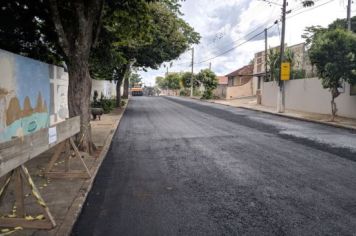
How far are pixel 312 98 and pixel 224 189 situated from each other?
22.2 meters

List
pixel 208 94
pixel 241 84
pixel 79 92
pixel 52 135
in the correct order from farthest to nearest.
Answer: pixel 241 84
pixel 208 94
pixel 79 92
pixel 52 135

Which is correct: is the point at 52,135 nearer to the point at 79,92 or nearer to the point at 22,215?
the point at 22,215

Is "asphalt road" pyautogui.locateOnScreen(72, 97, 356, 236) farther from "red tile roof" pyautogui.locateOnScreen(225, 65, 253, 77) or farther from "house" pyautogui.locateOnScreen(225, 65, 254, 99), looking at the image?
"red tile roof" pyautogui.locateOnScreen(225, 65, 253, 77)

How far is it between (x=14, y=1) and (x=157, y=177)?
6.28 meters

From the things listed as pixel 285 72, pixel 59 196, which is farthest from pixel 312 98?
pixel 59 196

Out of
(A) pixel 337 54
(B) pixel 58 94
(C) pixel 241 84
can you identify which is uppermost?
(A) pixel 337 54

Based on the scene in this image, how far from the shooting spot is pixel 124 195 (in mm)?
6699

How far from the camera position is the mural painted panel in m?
9.27

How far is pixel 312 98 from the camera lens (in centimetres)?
2759

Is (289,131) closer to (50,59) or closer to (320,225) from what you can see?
(50,59)

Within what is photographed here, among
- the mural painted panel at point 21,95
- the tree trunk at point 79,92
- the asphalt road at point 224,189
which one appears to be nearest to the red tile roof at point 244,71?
the asphalt road at point 224,189

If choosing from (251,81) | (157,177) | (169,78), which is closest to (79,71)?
(157,177)

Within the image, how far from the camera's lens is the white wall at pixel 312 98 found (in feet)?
75.5

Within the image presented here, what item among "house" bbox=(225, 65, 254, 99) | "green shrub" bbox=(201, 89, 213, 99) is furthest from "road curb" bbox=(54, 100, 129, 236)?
"house" bbox=(225, 65, 254, 99)
